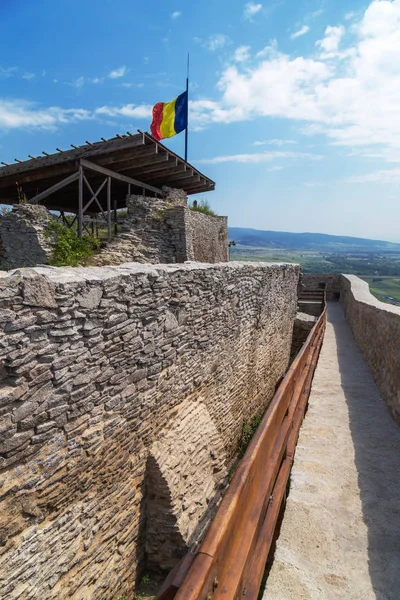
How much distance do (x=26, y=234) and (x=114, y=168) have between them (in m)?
4.18

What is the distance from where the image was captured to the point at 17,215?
376 inches

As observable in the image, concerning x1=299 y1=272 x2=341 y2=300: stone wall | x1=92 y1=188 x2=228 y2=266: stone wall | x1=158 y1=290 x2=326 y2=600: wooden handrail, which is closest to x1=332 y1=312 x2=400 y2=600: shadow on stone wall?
x1=158 y1=290 x2=326 y2=600: wooden handrail

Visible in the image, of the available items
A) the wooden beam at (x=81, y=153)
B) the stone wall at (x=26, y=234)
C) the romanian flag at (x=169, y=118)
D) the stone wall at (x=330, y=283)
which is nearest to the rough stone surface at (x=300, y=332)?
the wooden beam at (x=81, y=153)

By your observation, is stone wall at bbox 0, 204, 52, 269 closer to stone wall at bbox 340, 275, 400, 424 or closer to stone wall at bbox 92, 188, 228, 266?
stone wall at bbox 92, 188, 228, 266

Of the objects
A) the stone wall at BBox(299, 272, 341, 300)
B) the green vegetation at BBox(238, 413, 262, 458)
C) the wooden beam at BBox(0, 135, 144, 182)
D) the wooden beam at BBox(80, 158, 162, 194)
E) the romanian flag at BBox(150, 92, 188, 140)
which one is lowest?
the green vegetation at BBox(238, 413, 262, 458)

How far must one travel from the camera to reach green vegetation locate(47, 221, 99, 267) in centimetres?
958

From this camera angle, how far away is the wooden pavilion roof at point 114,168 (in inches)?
416

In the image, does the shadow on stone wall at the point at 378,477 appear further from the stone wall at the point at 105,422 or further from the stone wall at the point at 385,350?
the stone wall at the point at 105,422

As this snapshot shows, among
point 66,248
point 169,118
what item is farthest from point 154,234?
point 169,118

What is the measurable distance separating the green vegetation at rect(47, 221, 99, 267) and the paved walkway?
7434 millimetres

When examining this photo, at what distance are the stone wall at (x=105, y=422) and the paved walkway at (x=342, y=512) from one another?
185 cm

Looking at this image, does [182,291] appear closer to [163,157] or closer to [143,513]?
[143,513]

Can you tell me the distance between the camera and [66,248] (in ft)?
32.4

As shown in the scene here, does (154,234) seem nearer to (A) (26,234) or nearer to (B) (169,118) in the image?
(A) (26,234)
